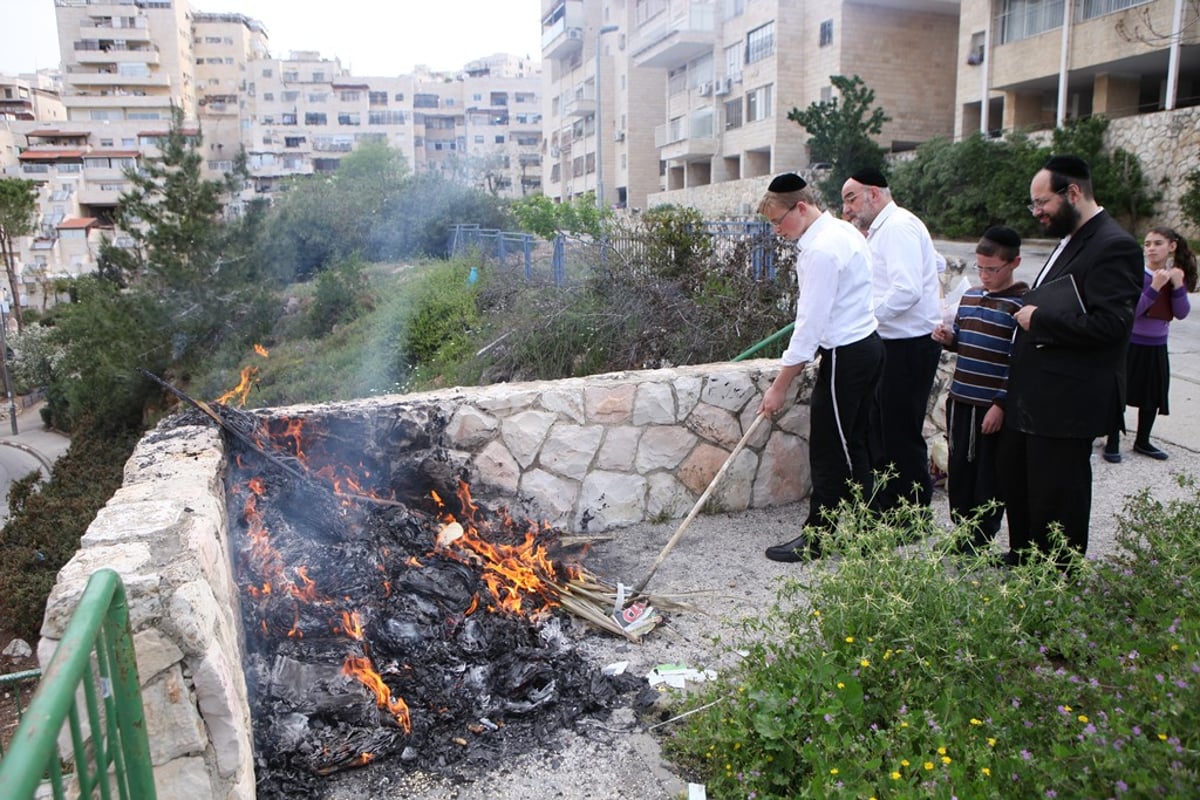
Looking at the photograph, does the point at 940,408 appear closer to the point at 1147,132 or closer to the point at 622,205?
the point at 1147,132

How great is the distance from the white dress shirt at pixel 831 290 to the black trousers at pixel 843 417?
0.10 metres

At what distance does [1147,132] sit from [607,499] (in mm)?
21186

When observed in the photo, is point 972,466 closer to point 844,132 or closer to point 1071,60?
point 1071,60

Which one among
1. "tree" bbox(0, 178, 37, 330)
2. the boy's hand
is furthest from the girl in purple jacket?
"tree" bbox(0, 178, 37, 330)

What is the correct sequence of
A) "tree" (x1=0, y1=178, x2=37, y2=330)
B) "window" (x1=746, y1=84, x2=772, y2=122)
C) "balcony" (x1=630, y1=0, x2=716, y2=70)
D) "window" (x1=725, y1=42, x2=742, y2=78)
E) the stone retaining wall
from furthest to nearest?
"tree" (x1=0, y1=178, x2=37, y2=330)
"balcony" (x1=630, y1=0, x2=716, y2=70)
"window" (x1=725, y1=42, x2=742, y2=78)
"window" (x1=746, y1=84, x2=772, y2=122)
the stone retaining wall

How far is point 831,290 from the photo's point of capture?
4.34 meters

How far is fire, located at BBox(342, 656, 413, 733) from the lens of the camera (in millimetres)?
3182

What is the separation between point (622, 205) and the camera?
49.2m

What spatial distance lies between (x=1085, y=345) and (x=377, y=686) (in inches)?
125

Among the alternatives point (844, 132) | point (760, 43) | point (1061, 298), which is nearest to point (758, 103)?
point (760, 43)

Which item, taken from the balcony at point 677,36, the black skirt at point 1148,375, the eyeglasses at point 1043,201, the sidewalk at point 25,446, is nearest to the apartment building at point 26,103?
the sidewalk at point 25,446

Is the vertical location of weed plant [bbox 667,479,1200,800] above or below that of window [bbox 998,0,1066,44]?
below

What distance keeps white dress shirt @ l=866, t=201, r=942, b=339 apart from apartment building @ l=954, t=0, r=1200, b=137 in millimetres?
21042

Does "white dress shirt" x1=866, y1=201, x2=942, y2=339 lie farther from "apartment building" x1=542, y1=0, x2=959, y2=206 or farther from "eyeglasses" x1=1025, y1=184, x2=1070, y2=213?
"apartment building" x1=542, y1=0, x2=959, y2=206
